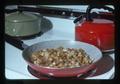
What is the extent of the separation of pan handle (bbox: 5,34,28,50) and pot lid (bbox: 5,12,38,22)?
7 cm

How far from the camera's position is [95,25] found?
1.01m

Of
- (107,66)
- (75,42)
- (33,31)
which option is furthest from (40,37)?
(107,66)

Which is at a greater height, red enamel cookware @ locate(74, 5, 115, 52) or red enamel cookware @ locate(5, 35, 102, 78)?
red enamel cookware @ locate(74, 5, 115, 52)

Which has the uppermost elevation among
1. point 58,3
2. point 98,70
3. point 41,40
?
point 58,3

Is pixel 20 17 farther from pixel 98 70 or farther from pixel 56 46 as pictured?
pixel 98 70

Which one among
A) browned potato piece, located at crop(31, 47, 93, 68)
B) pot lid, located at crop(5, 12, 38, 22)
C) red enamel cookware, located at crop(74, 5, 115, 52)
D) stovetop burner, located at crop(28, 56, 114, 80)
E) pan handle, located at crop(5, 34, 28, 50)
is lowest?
stovetop burner, located at crop(28, 56, 114, 80)

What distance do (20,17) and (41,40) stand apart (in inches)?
4.7

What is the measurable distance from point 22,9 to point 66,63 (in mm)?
269

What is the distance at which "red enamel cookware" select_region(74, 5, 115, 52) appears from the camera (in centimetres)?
101

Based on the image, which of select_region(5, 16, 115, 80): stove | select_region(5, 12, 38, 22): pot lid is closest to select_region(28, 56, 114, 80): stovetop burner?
select_region(5, 16, 115, 80): stove

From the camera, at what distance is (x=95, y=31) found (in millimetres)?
1009

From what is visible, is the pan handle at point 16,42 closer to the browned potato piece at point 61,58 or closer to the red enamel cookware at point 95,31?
the browned potato piece at point 61,58

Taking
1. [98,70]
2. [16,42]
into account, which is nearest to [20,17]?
[16,42]

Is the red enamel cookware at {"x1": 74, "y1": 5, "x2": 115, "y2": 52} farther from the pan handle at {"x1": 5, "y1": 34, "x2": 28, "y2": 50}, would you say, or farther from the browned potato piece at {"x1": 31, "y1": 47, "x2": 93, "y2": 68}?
the pan handle at {"x1": 5, "y1": 34, "x2": 28, "y2": 50}
